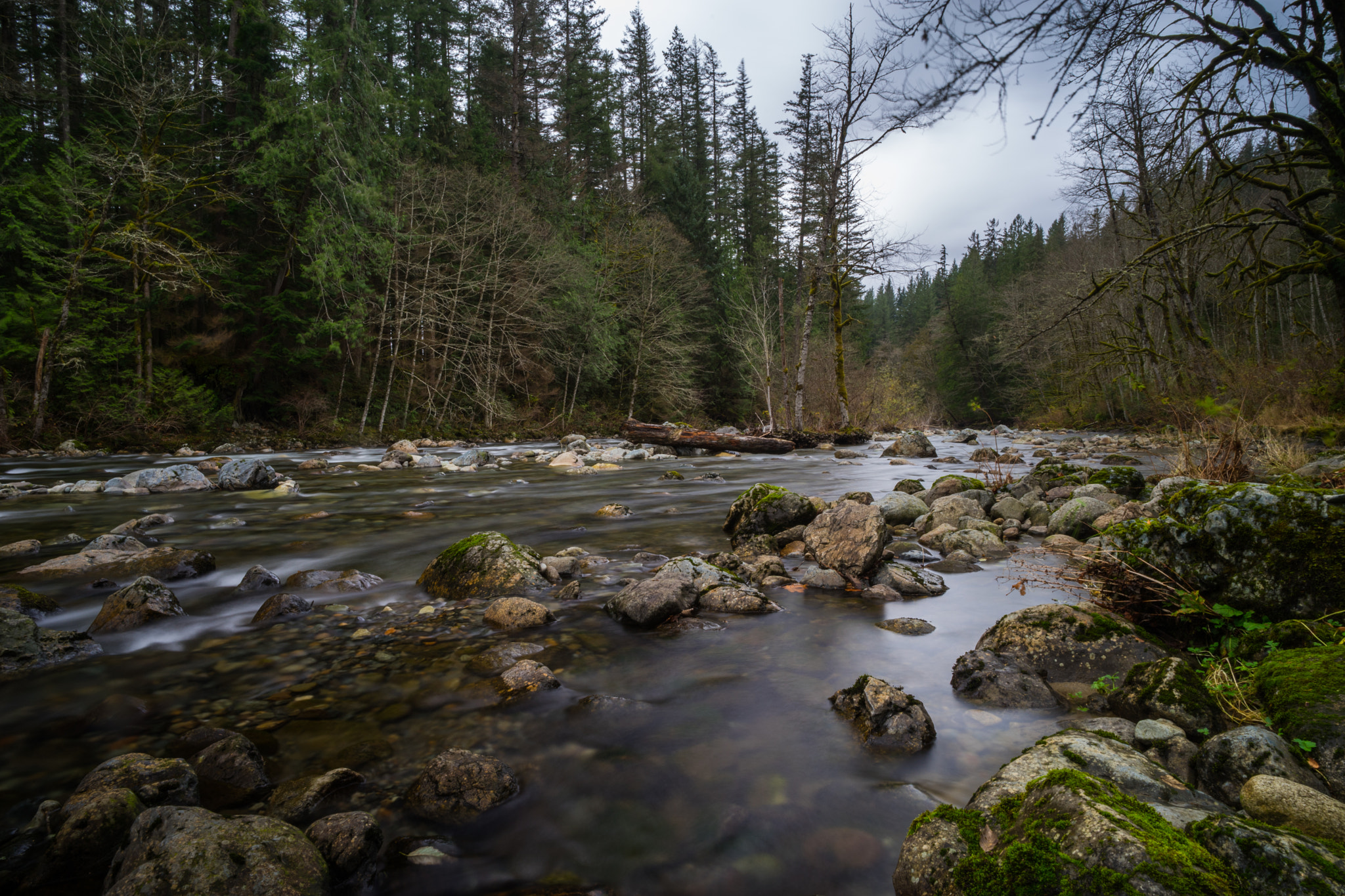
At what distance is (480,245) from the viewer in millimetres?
21219

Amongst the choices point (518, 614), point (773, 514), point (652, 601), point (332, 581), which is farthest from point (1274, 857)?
point (332, 581)

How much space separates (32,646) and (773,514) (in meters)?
5.58

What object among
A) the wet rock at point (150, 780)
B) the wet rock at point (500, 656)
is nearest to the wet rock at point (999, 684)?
the wet rock at point (500, 656)

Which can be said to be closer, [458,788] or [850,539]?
[458,788]

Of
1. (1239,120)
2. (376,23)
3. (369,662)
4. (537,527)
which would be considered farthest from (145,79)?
(1239,120)

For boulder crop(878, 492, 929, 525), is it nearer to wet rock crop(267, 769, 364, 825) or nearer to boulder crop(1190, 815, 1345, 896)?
boulder crop(1190, 815, 1345, 896)

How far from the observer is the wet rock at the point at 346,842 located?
5.82 ft

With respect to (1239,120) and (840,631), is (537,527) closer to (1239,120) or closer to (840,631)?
(840,631)

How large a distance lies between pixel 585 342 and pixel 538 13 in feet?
56.2

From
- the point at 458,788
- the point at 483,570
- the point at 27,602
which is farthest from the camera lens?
the point at 483,570

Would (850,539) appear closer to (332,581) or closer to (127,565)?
(332,581)

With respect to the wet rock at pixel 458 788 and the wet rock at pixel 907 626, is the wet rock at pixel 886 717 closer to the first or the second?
the wet rock at pixel 907 626

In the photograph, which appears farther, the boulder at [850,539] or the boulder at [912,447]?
the boulder at [912,447]

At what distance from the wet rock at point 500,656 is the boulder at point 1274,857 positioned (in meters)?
2.93
